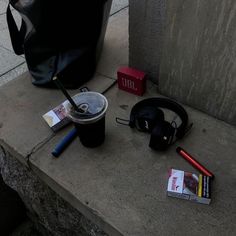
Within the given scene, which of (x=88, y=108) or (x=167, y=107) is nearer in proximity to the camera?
(x=88, y=108)

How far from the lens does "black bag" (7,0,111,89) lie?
118 centimetres

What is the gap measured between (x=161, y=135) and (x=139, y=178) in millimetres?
177

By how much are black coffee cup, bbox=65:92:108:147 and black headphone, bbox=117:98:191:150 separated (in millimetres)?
171

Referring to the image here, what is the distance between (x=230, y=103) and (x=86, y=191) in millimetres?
671

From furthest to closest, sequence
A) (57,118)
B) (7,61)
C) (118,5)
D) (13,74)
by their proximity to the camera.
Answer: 1. (118,5)
2. (7,61)
3. (13,74)
4. (57,118)

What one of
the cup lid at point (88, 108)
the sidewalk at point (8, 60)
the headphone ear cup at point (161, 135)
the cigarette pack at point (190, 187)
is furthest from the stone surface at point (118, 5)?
the cigarette pack at point (190, 187)

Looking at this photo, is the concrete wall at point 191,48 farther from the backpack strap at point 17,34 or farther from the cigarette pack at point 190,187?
the backpack strap at point 17,34

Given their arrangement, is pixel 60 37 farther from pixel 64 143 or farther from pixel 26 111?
pixel 64 143

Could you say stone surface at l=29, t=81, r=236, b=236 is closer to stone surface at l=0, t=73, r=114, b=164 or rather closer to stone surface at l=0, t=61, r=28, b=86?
stone surface at l=0, t=73, r=114, b=164

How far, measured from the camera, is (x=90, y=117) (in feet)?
3.26

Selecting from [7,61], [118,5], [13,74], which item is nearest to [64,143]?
[13,74]

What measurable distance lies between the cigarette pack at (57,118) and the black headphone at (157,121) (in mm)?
294

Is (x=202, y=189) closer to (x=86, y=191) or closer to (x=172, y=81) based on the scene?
(x=86, y=191)

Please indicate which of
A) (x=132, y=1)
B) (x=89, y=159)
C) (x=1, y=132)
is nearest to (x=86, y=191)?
(x=89, y=159)
